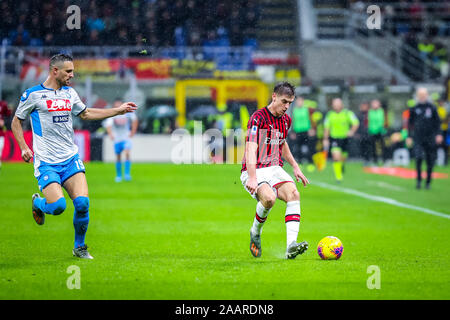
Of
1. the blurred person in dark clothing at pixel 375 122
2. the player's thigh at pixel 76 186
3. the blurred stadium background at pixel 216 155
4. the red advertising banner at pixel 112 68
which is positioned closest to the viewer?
the blurred stadium background at pixel 216 155

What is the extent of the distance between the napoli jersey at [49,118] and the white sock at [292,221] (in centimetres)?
238

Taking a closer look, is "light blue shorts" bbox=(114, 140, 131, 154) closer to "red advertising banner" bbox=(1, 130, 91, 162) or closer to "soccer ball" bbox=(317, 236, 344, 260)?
"red advertising banner" bbox=(1, 130, 91, 162)

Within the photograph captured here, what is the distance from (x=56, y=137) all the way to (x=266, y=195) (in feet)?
7.43

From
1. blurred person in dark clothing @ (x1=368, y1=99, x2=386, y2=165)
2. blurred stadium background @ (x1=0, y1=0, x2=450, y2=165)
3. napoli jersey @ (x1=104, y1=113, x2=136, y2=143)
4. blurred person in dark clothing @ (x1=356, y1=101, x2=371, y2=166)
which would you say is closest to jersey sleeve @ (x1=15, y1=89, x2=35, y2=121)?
napoli jersey @ (x1=104, y1=113, x2=136, y2=143)

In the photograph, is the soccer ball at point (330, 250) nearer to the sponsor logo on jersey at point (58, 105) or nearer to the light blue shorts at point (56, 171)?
the light blue shorts at point (56, 171)

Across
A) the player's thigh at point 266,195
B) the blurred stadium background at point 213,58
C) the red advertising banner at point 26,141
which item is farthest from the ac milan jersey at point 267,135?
the blurred stadium background at point 213,58

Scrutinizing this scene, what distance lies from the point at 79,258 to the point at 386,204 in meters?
8.02

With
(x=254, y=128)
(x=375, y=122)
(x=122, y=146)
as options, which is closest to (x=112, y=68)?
(x=375, y=122)

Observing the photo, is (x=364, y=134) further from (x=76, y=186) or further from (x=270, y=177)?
(x=76, y=186)

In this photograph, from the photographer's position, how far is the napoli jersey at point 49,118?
8133 mm

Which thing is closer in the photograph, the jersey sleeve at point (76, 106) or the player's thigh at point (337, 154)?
the jersey sleeve at point (76, 106)

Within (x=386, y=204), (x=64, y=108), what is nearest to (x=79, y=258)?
(x=64, y=108)

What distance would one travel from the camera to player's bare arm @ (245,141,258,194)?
314 inches

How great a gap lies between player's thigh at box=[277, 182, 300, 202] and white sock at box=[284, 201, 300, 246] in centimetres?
6
